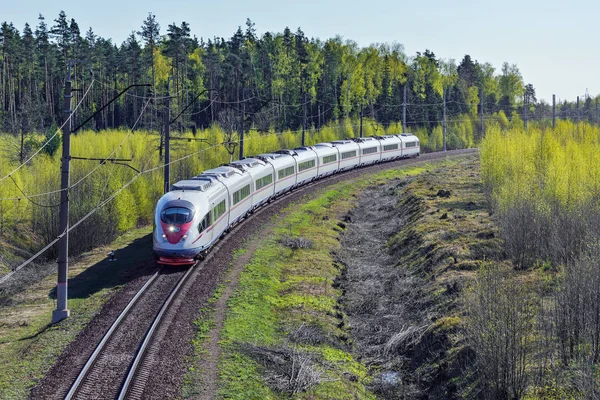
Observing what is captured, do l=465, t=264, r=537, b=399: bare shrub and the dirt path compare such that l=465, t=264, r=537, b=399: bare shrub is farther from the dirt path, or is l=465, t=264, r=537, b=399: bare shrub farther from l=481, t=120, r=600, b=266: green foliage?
the dirt path

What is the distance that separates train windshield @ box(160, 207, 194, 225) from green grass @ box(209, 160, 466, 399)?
3721 mm

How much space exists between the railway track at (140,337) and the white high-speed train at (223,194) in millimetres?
1189

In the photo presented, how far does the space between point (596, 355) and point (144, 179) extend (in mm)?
35381

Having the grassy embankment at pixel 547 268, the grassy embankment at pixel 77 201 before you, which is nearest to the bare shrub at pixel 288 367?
the grassy embankment at pixel 547 268

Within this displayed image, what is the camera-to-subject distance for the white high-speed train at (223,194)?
27797 mm

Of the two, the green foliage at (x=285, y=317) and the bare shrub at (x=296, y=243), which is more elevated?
the bare shrub at (x=296, y=243)

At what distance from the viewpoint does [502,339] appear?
1692 centimetres

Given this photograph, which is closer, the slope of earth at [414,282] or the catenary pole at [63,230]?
the slope of earth at [414,282]

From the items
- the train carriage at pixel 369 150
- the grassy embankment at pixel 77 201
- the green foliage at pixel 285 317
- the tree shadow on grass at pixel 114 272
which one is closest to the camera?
the green foliage at pixel 285 317

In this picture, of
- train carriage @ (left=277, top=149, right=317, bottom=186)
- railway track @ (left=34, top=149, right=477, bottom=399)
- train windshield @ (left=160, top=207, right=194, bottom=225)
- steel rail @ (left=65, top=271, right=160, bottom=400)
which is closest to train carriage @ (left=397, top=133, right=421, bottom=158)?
train carriage @ (left=277, top=149, right=317, bottom=186)

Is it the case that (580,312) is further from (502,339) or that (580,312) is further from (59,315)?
(59,315)

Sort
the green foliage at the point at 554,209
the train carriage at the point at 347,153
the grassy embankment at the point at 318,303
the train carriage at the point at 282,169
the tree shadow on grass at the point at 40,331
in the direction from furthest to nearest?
the train carriage at the point at 347,153 → the train carriage at the point at 282,169 → the green foliage at the point at 554,209 → the tree shadow on grass at the point at 40,331 → the grassy embankment at the point at 318,303

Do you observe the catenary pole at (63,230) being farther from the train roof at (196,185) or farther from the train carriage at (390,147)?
the train carriage at (390,147)

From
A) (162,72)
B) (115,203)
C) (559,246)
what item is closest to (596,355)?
(559,246)
